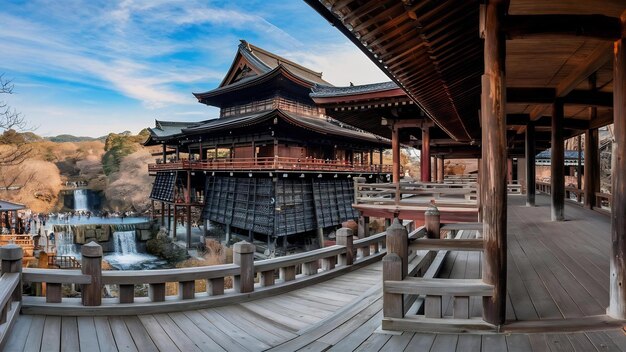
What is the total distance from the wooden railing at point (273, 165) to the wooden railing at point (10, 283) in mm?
15036

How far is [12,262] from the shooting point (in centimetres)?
372

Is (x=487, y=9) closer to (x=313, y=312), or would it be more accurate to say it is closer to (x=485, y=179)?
(x=485, y=179)

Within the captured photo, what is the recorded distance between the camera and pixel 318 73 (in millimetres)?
33594

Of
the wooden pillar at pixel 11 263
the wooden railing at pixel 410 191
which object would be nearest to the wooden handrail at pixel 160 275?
the wooden pillar at pixel 11 263

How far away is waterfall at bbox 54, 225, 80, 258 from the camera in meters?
26.2

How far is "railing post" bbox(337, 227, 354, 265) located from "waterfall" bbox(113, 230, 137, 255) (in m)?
24.6

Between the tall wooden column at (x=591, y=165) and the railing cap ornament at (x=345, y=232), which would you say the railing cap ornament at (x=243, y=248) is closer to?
the railing cap ornament at (x=345, y=232)

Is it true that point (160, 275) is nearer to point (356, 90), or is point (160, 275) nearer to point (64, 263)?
point (356, 90)

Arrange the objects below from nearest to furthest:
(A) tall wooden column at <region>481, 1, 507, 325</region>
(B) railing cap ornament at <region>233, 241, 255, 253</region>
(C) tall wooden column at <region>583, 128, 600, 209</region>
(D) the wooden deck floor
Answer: (D) the wooden deck floor < (A) tall wooden column at <region>481, 1, 507, 325</region> < (B) railing cap ornament at <region>233, 241, 255, 253</region> < (C) tall wooden column at <region>583, 128, 600, 209</region>

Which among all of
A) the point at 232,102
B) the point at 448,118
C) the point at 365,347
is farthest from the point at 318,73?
the point at 365,347

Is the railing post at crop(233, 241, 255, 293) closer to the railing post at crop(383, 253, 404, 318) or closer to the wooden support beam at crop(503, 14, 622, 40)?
the railing post at crop(383, 253, 404, 318)

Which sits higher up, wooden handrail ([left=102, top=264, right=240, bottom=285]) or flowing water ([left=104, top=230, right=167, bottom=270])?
wooden handrail ([left=102, top=264, right=240, bottom=285])

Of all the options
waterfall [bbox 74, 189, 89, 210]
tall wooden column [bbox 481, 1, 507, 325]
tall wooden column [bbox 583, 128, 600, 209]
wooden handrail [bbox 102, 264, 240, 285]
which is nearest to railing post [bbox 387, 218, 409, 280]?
tall wooden column [bbox 481, 1, 507, 325]

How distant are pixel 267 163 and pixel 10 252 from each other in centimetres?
1670
